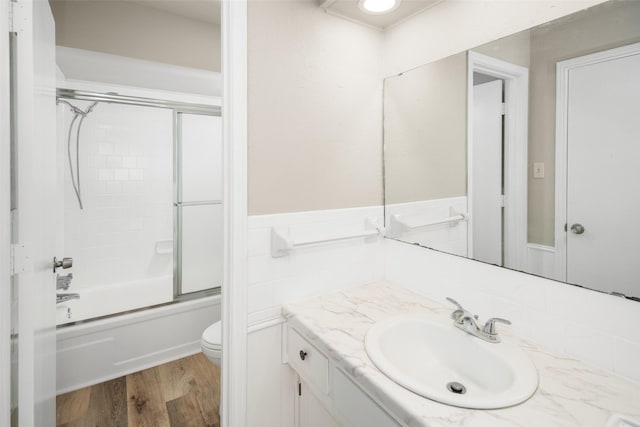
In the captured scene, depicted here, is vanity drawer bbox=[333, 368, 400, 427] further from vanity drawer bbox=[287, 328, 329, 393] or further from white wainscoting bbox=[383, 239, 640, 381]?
white wainscoting bbox=[383, 239, 640, 381]

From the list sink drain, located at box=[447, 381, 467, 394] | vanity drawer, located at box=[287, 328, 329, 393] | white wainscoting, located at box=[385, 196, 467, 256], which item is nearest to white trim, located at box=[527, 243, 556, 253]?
white wainscoting, located at box=[385, 196, 467, 256]

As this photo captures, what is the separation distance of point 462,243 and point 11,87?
1.64 meters

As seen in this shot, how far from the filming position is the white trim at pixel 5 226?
0.84 metres

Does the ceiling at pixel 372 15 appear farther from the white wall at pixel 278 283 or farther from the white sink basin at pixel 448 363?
the white sink basin at pixel 448 363

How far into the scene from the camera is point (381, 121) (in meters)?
1.56

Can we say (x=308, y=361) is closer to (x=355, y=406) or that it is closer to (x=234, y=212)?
(x=355, y=406)

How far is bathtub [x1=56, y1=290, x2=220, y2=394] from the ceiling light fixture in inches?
88.0

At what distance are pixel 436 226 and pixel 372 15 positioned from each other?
104cm

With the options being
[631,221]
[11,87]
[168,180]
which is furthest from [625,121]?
[168,180]

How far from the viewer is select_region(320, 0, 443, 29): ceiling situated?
1320 millimetres

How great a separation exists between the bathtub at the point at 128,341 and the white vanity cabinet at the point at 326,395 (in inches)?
55.2

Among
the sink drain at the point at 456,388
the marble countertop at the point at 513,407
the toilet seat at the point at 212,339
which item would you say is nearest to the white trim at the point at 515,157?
the marble countertop at the point at 513,407

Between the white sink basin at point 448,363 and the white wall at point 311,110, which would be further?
the white wall at point 311,110

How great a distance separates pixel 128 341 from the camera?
2105 mm
